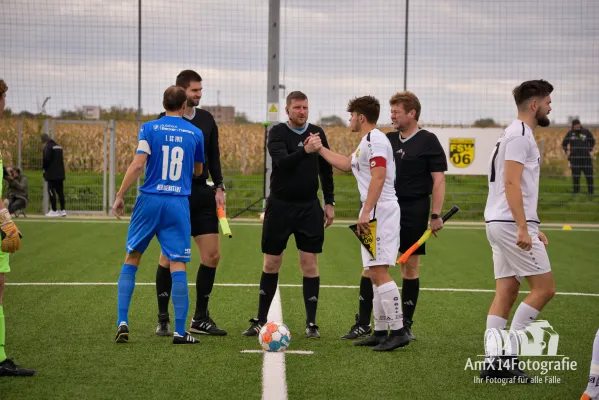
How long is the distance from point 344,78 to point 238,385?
15413 millimetres

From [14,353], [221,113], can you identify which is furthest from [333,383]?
[221,113]

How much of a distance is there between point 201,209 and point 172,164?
87cm

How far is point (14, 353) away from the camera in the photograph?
6.80 metres

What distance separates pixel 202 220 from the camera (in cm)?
794

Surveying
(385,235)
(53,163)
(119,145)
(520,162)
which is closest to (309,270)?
(385,235)

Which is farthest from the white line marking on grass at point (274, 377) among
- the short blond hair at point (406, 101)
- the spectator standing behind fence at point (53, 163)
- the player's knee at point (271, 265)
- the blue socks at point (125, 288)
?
the spectator standing behind fence at point (53, 163)

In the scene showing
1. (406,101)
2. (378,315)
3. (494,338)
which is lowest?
(378,315)

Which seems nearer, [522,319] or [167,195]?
[522,319]

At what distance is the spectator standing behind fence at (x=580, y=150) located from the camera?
2080 cm

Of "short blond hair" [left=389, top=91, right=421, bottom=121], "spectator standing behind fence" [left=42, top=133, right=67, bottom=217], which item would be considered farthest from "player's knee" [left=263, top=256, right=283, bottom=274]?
"spectator standing behind fence" [left=42, top=133, right=67, bottom=217]

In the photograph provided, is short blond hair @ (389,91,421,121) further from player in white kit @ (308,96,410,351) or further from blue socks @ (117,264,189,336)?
blue socks @ (117,264,189,336)

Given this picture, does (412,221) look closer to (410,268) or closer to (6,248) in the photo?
(410,268)

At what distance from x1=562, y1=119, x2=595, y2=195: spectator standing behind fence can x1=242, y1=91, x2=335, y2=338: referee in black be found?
14.3 metres

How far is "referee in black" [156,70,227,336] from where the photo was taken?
7.86 meters
